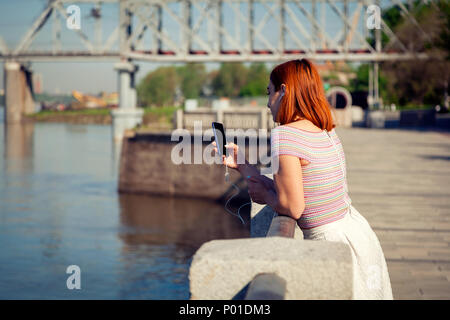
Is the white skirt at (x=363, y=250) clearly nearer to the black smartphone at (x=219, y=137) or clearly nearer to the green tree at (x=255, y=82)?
the black smartphone at (x=219, y=137)

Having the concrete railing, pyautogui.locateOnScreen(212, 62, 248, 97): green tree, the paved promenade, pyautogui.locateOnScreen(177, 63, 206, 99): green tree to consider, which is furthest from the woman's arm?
pyautogui.locateOnScreen(177, 63, 206, 99): green tree

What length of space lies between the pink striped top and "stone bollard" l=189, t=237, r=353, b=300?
0.79 m

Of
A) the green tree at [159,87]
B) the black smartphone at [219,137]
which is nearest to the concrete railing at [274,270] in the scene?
the black smartphone at [219,137]

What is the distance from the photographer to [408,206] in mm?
12281

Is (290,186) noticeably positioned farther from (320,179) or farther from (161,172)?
(161,172)

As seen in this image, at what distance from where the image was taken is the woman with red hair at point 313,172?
335 cm

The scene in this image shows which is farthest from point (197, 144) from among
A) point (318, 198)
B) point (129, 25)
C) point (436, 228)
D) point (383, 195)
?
point (129, 25)

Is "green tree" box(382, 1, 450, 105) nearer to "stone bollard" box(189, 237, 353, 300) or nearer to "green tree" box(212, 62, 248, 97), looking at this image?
"stone bollard" box(189, 237, 353, 300)

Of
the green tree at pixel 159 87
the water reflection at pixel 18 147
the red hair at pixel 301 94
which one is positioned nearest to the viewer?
the red hair at pixel 301 94

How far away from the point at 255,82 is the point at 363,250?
5613 inches

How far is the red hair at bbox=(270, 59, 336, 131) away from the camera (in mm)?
3436
